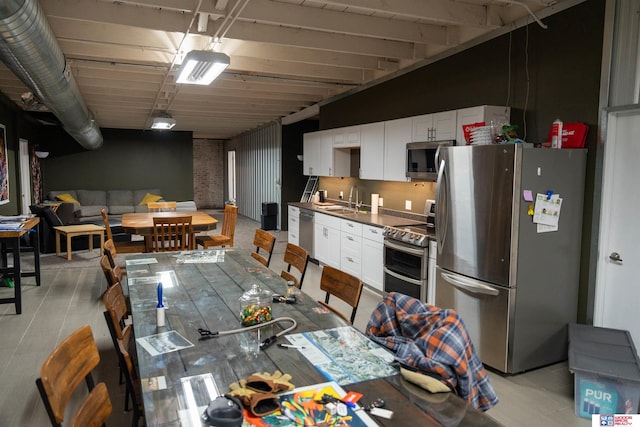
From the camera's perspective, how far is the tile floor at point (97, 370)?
2797mm

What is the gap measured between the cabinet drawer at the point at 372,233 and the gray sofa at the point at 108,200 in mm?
7816

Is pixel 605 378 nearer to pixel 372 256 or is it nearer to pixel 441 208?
pixel 441 208

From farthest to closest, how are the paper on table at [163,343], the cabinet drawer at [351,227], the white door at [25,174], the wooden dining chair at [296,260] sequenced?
the white door at [25,174] < the cabinet drawer at [351,227] < the wooden dining chair at [296,260] < the paper on table at [163,343]

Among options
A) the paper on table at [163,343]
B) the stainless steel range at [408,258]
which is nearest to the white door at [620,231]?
the stainless steel range at [408,258]

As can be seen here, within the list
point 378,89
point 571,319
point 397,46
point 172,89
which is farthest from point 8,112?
point 571,319

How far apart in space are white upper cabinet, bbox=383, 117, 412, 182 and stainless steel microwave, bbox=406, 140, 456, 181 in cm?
15

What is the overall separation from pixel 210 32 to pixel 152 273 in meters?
2.36

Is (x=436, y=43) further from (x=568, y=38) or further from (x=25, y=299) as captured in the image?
(x=25, y=299)

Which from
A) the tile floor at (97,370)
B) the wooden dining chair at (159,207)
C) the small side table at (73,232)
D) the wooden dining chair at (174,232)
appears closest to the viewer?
the tile floor at (97,370)

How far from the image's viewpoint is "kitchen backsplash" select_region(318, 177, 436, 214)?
5438 millimetres

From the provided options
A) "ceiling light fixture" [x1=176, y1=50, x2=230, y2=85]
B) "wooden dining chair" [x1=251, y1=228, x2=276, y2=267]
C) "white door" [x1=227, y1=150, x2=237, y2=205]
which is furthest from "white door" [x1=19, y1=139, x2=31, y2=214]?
"wooden dining chair" [x1=251, y1=228, x2=276, y2=267]

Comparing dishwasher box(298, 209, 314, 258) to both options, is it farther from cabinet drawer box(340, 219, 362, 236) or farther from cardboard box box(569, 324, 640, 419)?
cardboard box box(569, 324, 640, 419)

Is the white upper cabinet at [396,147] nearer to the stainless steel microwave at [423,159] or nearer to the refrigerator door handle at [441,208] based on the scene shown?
the stainless steel microwave at [423,159]

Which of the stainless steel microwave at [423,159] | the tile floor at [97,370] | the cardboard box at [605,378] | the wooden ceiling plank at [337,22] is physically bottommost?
the tile floor at [97,370]
